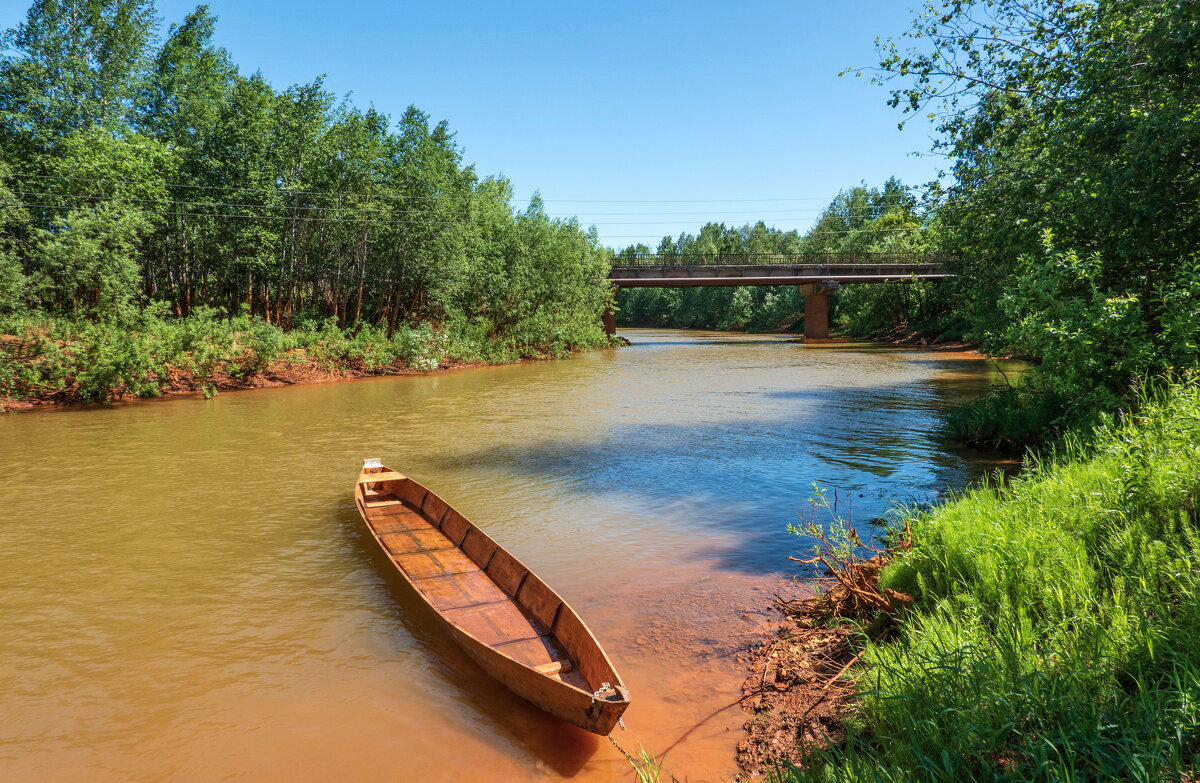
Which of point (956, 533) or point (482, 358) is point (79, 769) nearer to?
point (956, 533)

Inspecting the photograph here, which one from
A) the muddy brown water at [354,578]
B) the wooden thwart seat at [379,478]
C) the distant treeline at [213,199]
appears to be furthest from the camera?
the distant treeline at [213,199]

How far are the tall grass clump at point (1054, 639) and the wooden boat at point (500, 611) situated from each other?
1.47m

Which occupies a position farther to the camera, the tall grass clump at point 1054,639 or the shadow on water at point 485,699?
the shadow on water at point 485,699

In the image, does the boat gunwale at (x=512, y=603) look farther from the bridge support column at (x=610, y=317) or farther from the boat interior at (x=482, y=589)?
the bridge support column at (x=610, y=317)

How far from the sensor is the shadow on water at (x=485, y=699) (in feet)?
14.4

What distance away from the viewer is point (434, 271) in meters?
35.2

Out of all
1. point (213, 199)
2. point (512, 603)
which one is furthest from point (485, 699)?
point (213, 199)

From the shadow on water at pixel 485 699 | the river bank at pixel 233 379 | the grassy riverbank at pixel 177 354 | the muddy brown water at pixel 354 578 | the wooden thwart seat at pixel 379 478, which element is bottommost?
the shadow on water at pixel 485 699

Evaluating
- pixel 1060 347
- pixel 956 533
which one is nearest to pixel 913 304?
pixel 1060 347

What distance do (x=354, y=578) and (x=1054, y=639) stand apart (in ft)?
21.6

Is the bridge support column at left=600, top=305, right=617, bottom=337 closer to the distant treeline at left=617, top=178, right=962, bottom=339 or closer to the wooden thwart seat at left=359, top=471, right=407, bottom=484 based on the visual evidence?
the distant treeline at left=617, top=178, right=962, bottom=339

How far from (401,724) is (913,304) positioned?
62068 millimetres

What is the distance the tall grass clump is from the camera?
2.70 meters

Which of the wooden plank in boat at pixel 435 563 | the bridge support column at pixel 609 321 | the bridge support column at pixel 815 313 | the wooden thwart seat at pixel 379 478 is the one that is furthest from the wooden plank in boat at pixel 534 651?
the bridge support column at pixel 815 313
